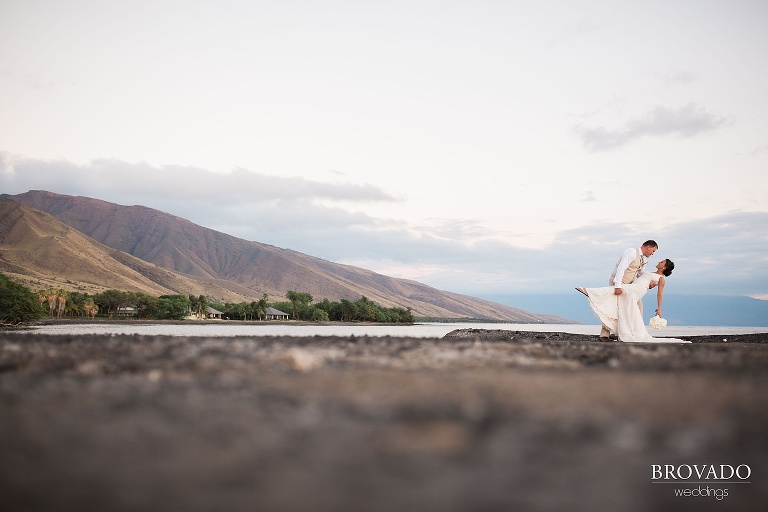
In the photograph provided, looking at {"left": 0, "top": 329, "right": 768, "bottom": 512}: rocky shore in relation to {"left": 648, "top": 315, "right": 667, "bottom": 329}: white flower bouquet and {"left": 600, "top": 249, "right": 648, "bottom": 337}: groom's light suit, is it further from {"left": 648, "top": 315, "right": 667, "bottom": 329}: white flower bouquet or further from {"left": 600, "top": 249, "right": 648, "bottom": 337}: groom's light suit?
{"left": 648, "top": 315, "right": 667, "bottom": 329}: white flower bouquet

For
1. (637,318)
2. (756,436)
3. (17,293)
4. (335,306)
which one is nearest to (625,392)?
(756,436)

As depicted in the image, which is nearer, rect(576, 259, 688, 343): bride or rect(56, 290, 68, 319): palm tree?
rect(576, 259, 688, 343): bride

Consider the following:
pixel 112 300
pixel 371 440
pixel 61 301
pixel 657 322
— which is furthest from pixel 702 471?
pixel 112 300

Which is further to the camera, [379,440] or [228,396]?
[228,396]

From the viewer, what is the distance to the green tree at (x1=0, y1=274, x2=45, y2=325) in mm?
74625

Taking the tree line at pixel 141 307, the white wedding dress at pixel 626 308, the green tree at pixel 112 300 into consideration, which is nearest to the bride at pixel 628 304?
the white wedding dress at pixel 626 308

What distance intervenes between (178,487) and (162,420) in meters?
1.03

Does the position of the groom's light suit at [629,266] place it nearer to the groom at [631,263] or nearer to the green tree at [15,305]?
the groom at [631,263]

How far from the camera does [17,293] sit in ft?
251

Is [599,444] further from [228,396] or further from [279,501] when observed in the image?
[228,396]

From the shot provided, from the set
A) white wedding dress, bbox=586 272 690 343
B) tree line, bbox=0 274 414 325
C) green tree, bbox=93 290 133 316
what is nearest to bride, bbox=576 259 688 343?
white wedding dress, bbox=586 272 690 343

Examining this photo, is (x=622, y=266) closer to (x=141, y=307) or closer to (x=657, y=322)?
(x=657, y=322)

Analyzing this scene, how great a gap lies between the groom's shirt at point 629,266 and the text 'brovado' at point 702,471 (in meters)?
15.1

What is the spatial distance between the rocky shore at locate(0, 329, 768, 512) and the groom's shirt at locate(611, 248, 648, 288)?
12.5 meters
